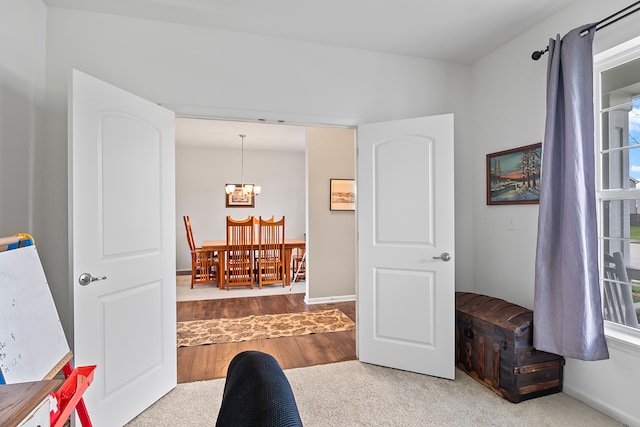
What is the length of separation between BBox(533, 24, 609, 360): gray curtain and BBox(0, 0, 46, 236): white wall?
122 inches

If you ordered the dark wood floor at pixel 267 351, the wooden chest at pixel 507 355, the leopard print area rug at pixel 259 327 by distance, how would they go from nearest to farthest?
the wooden chest at pixel 507 355
the dark wood floor at pixel 267 351
the leopard print area rug at pixel 259 327

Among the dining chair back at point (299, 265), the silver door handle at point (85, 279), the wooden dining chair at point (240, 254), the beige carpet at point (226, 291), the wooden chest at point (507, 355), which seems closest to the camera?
the silver door handle at point (85, 279)

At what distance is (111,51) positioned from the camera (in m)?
2.19

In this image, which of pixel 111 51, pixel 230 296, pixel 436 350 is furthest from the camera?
pixel 230 296

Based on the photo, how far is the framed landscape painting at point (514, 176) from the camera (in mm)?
2367

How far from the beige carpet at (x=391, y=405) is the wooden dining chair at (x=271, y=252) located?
310 cm

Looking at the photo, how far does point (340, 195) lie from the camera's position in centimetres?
461

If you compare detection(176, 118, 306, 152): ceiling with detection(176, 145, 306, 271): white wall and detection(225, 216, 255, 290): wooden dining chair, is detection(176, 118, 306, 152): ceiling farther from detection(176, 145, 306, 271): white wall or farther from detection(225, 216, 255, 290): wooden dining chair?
detection(225, 216, 255, 290): wooden dining chair

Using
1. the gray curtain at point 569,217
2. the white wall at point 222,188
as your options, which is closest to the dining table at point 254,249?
the white wall at point 222,188

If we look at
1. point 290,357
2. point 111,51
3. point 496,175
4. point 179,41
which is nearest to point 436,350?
point 290,357

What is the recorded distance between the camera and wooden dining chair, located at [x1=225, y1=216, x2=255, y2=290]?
5270mm

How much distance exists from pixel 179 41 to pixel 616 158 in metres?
2.99

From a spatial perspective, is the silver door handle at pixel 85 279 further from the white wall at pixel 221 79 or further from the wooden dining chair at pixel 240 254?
the wooden dining chair at pixel 240 254

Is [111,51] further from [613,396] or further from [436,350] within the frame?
[613,396]
